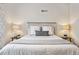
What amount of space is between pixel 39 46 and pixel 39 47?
15 mm

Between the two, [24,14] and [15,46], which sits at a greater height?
[24,14]

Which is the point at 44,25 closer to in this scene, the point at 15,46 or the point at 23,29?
the point at 23,29

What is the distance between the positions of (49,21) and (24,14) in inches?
13.9

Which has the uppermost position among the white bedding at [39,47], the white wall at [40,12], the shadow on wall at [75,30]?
the white wall at [40,12]

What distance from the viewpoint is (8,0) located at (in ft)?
5.60

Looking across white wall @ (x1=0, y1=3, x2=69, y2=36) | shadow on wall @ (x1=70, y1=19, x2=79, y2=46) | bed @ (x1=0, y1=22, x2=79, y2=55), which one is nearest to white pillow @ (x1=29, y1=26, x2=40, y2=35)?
bed @ (x1=0, y1=22, x2=79, y2=55)

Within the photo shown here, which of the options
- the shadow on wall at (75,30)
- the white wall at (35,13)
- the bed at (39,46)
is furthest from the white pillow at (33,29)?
the shadow on wall at (75,30)

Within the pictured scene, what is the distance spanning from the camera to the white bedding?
1.75 m

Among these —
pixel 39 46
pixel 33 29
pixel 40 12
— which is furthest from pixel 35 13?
pixel 39 46

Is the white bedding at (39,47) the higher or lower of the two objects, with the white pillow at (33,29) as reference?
lower

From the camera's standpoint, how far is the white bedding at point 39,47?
5.74 ft

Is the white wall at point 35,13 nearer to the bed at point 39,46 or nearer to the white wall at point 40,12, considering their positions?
the white wall at point 40,12

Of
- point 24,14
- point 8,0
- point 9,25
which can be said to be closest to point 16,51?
point 9,25

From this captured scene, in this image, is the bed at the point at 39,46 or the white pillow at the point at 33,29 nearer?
the bed at the point at 39,46
